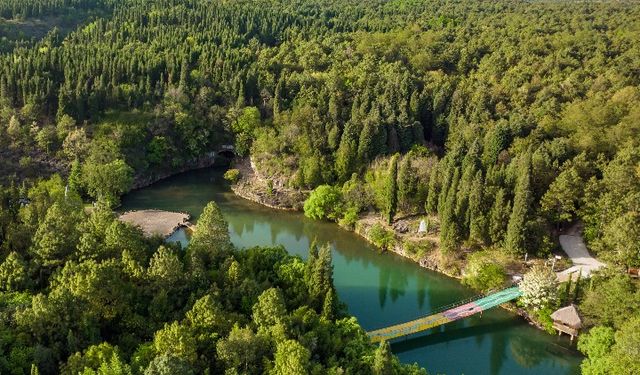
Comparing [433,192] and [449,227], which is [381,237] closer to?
[433,192]

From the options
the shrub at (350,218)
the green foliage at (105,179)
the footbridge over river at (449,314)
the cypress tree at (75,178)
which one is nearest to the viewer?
→ the footbridge over river at (449,314)

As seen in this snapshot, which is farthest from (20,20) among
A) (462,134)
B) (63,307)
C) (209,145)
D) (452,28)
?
(63,307)

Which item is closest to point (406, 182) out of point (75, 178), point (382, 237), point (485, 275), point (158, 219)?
point (382, 237)

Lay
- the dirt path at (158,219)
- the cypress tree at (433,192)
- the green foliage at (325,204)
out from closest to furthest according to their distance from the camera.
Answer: the cypress tree at (433,192)
the dirt path at (158,219)
the green foliage at (325,204)

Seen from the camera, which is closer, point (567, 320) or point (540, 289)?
point (567, 320)

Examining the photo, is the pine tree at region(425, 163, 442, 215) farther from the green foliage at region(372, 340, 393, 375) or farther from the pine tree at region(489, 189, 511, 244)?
the green foliage at region(372, 340, 393, 375)

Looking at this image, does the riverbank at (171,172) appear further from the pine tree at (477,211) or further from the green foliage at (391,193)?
the pine tree at (477,211)

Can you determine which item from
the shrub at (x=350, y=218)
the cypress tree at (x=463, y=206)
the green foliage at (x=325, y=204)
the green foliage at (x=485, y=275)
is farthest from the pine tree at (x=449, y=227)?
the green foliage at (x=325, y=204)

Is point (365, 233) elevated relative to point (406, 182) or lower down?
lower down
